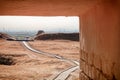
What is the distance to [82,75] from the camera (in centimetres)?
788

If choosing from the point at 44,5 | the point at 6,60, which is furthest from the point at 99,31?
the point at 6,60

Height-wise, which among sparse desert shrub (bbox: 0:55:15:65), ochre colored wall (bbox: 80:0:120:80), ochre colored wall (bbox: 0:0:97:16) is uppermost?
ochre colored wall (bbox: 0:0:97:16)

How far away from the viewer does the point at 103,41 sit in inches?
204

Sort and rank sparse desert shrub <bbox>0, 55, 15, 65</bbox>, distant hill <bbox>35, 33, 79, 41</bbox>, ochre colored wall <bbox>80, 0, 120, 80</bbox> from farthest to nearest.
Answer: distant hill <bbox>35, 33, 79, 41</bbox> → sparse desert shrub <bbox>0, 55, 15, 65</bbox> → ochre colored wall <bbox>80, 0, 120, 80</bbox>

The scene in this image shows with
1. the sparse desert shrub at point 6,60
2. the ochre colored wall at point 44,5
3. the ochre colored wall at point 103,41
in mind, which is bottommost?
the sparse desert shrub at point 6,60

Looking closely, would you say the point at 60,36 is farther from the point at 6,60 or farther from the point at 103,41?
the point at 103,41

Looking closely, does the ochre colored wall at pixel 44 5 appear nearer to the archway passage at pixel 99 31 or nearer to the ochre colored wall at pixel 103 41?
the archway passage at pixel 99 31

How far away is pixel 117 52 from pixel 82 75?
362 centimetres

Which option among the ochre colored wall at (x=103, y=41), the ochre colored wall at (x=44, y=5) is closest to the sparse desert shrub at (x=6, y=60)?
the ochre colored wall at (x=103, y=41)

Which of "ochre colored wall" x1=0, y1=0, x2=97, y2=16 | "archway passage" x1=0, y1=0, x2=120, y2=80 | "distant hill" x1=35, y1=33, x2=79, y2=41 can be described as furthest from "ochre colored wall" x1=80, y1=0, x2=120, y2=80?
"distant hill" x1=35, y1=33, x2=79, y2=41

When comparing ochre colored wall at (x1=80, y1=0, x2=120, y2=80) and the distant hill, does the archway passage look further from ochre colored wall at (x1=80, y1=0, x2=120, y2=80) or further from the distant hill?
the distant hill

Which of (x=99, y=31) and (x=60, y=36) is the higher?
(x=99, y=31)

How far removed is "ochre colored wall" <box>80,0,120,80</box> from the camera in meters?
4.47

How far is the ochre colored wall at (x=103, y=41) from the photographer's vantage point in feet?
14.7
